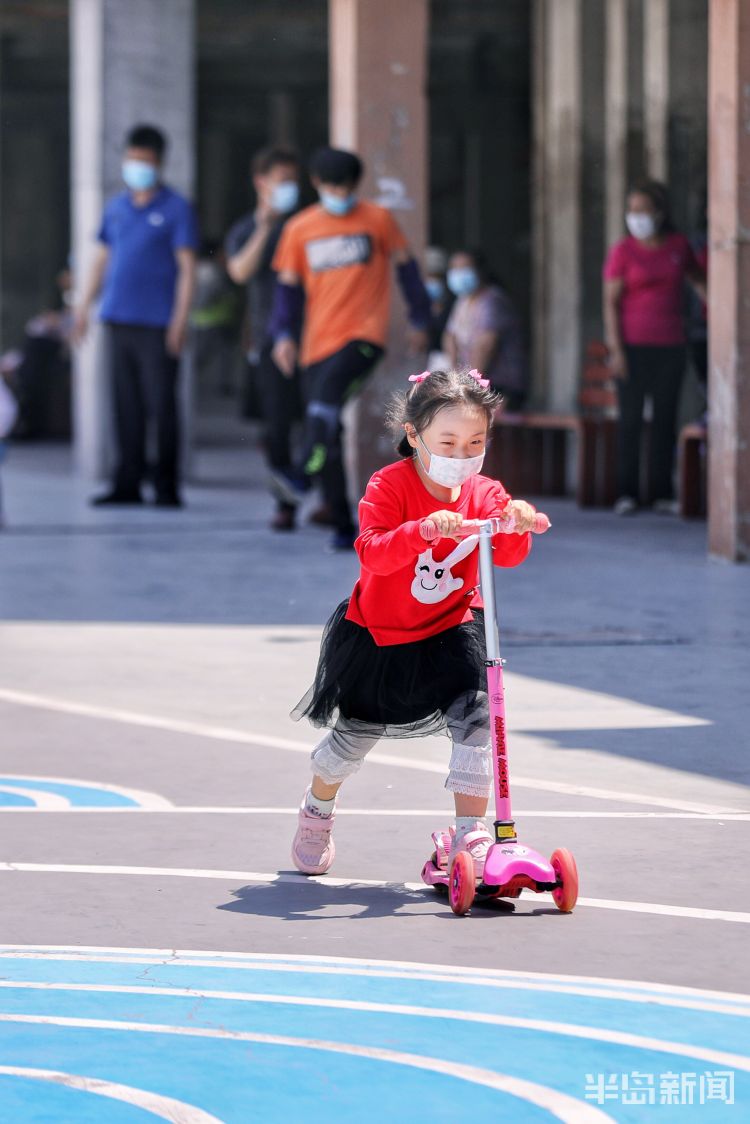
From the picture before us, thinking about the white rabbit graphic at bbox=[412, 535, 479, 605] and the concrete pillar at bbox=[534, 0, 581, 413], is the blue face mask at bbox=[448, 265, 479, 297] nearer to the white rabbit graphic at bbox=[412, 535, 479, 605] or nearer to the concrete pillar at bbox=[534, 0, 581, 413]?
the concrete pillar at bbox=[534, 0, 581, 413]

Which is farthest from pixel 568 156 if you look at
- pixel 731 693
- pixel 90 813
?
pixel 90 813

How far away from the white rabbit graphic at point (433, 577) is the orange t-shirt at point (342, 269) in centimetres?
709

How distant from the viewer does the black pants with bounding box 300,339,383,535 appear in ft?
39.6

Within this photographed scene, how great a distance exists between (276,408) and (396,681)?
8349 mm

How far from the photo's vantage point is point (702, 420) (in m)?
13.9

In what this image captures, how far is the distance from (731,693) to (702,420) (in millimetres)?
6508

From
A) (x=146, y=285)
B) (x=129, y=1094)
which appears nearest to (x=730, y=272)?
(x=146, y=285)

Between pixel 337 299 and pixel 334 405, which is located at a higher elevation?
pixel 337 299

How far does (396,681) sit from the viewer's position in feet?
16.7

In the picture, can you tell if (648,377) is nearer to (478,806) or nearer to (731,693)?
(731,693)

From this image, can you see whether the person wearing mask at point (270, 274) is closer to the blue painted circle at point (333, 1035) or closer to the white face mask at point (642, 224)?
the white face mask at point (642, 224)

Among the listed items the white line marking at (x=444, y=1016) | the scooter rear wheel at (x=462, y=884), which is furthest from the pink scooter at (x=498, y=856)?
the white line marking at (x=444, y=1016)

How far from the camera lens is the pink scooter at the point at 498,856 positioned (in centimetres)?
470

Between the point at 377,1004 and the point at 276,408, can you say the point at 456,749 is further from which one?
the point at 276,408
